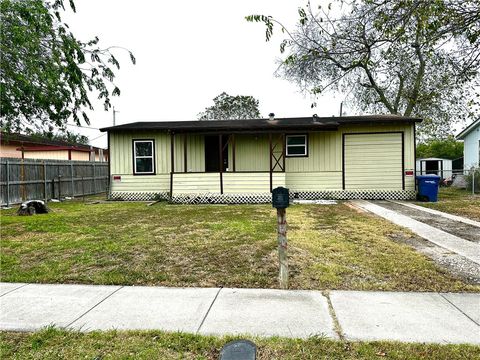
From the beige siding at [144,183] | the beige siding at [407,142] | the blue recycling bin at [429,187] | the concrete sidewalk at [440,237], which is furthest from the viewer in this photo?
the beige siding at [144,183]

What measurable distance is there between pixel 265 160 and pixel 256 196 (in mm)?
2081

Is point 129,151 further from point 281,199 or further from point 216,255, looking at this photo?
point 281,199

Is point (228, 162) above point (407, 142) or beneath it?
beneath

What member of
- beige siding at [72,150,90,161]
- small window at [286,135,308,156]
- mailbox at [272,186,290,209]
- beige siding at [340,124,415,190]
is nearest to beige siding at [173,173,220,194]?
small window at [286,135,308,156]

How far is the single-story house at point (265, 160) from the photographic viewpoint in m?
13.6

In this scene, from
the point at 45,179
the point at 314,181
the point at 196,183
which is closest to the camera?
the point at 196,183

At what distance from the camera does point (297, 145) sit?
48.2 feet

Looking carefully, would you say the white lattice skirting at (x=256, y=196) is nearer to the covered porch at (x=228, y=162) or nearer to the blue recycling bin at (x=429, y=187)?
the covered porch at (x=228, y=162)

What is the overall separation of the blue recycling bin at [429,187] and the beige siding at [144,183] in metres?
10.4

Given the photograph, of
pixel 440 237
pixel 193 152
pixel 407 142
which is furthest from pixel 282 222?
pixel 407 142

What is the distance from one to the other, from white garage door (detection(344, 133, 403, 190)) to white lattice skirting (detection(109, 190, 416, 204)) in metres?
0.25

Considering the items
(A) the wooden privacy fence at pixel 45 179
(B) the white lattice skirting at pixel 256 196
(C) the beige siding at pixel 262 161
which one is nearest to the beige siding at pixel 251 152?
(C) the beige siding at pixel 262 161

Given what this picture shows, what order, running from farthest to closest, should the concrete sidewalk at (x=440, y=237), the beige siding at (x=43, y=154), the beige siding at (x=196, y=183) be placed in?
the beige siding at (x=43, y=154), the beige siding at (x=196, y=183), the concrete sidewalk at (x=440, y=237)

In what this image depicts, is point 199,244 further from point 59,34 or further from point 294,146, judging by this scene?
point 294,146
